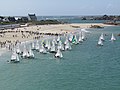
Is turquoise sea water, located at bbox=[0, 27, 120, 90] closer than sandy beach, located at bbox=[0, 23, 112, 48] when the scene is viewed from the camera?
Yes

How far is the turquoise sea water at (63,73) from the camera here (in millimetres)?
47000

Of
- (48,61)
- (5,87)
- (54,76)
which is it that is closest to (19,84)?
(5,87)

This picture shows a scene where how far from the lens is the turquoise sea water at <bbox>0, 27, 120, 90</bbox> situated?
4700 centimetres

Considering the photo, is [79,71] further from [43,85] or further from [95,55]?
[95,55]

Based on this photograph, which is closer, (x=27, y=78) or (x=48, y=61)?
(x=27, y=78)

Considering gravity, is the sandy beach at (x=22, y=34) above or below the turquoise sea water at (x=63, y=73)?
below

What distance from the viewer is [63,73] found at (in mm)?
55344

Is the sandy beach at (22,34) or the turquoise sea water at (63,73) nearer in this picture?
the turquoise sea water at (63,73)

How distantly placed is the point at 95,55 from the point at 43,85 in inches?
1283

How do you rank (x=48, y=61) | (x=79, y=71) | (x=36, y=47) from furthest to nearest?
(x=36, y=47) → (x=48, y=61) → (x=79, y=71)

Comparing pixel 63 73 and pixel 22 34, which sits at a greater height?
pixel 63 73

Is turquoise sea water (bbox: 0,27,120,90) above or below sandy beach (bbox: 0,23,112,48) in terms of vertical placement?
above

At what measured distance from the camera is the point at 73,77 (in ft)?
171

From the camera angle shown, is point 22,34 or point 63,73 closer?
point 63,73
